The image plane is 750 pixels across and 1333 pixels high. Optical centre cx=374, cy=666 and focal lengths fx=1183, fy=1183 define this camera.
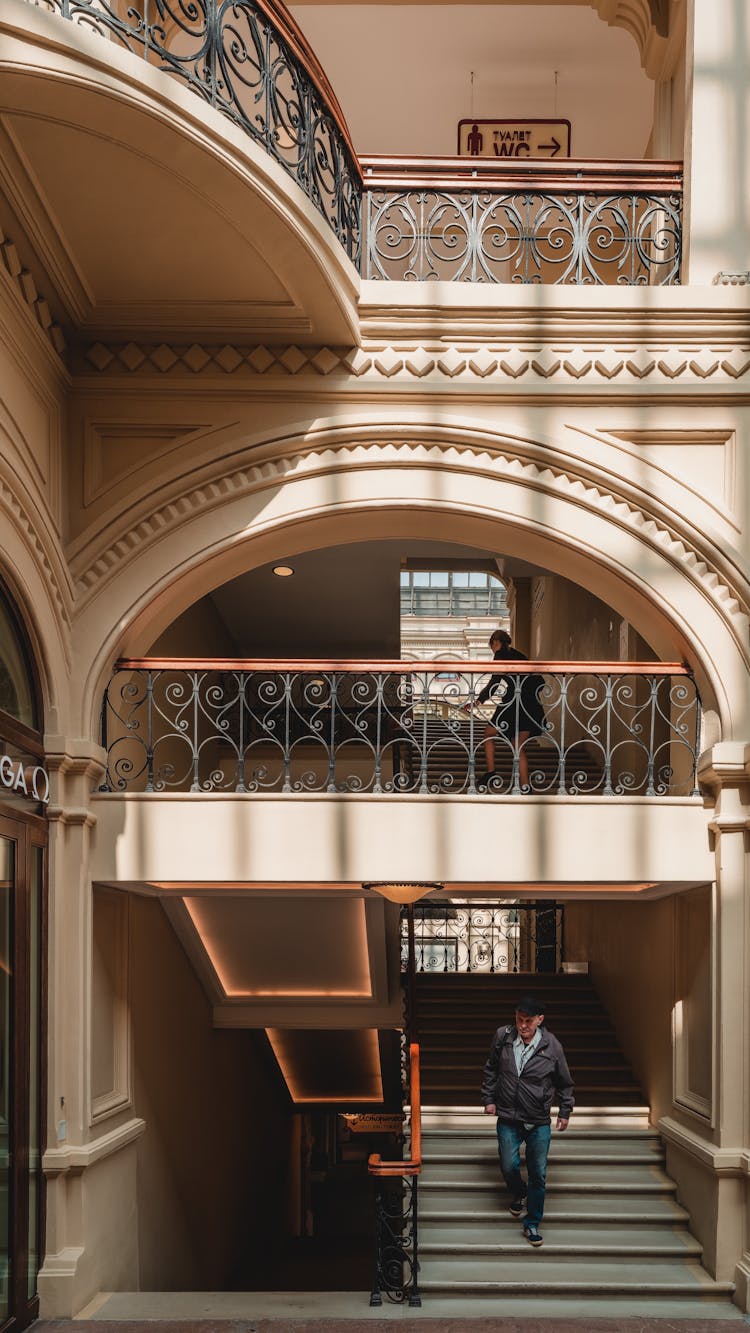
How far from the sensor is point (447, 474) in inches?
285

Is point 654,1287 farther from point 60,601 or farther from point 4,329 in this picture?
point 4,329

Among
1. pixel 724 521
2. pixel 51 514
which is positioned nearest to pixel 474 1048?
pixel 724 521

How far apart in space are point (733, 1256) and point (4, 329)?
632 centimetres

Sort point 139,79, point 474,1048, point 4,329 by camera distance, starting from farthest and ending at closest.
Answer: point 474,1048
point 4,329
point 139,79

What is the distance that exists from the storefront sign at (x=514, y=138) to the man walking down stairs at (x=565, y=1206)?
7.51 m

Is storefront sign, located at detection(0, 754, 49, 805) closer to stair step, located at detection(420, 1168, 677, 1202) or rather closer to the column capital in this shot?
stair step, located at detection(420, 1168, 677, 1202)

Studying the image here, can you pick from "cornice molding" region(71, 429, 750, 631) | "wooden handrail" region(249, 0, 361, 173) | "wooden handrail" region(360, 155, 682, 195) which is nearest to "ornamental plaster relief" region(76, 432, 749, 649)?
"cornice molding" region(71, 429, 750, 631)

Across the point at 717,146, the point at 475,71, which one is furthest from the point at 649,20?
the point at 475,71

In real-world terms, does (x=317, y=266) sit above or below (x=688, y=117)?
below

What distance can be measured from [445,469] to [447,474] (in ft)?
0.11

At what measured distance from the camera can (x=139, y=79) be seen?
4969mm

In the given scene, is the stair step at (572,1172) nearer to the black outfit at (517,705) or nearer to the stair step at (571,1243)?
the stair step at (571,1243)

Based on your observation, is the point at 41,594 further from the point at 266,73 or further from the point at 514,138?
the point at 514,138

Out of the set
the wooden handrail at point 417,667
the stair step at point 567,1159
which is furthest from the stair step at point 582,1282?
the wooden handrail at point 417,667
